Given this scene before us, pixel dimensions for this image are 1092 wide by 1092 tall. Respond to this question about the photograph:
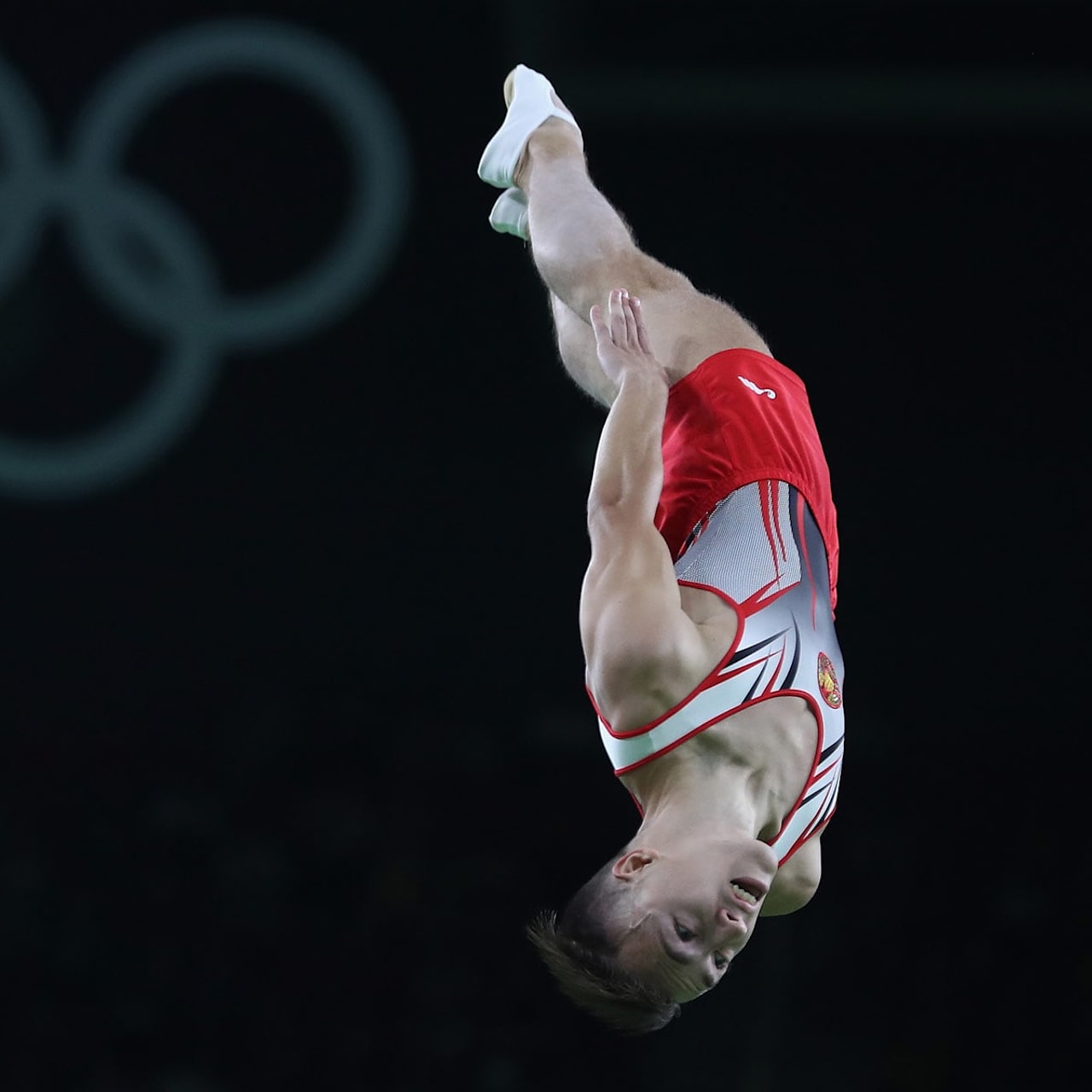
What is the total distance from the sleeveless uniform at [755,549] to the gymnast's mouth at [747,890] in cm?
24

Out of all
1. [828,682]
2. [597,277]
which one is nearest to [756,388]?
[597,277]

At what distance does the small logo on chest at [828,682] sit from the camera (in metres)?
3.91

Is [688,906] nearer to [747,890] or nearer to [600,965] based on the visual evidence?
[747,890]

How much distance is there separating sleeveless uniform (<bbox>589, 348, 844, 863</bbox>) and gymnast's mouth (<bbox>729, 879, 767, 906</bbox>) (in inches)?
9.6

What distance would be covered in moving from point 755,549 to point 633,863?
0.83 m

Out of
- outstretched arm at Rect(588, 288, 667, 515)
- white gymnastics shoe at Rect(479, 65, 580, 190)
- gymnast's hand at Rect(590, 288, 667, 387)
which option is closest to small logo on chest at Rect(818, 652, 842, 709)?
outstretched arm at Rect(588, 288, 667, 515)

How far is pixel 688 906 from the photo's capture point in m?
3.63

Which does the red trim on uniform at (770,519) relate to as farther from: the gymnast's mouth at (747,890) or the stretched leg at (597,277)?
the gymnast's mouth at (747,890)

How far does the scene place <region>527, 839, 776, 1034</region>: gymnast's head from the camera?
11.9 feet

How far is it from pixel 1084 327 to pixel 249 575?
4845 millimetres

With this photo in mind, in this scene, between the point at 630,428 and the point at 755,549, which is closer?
the point at 630,428

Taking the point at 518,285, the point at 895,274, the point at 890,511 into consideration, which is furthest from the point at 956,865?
the point at 518,285

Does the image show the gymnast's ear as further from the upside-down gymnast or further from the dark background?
the dark background

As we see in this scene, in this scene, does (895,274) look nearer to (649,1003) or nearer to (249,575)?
(249,575)
